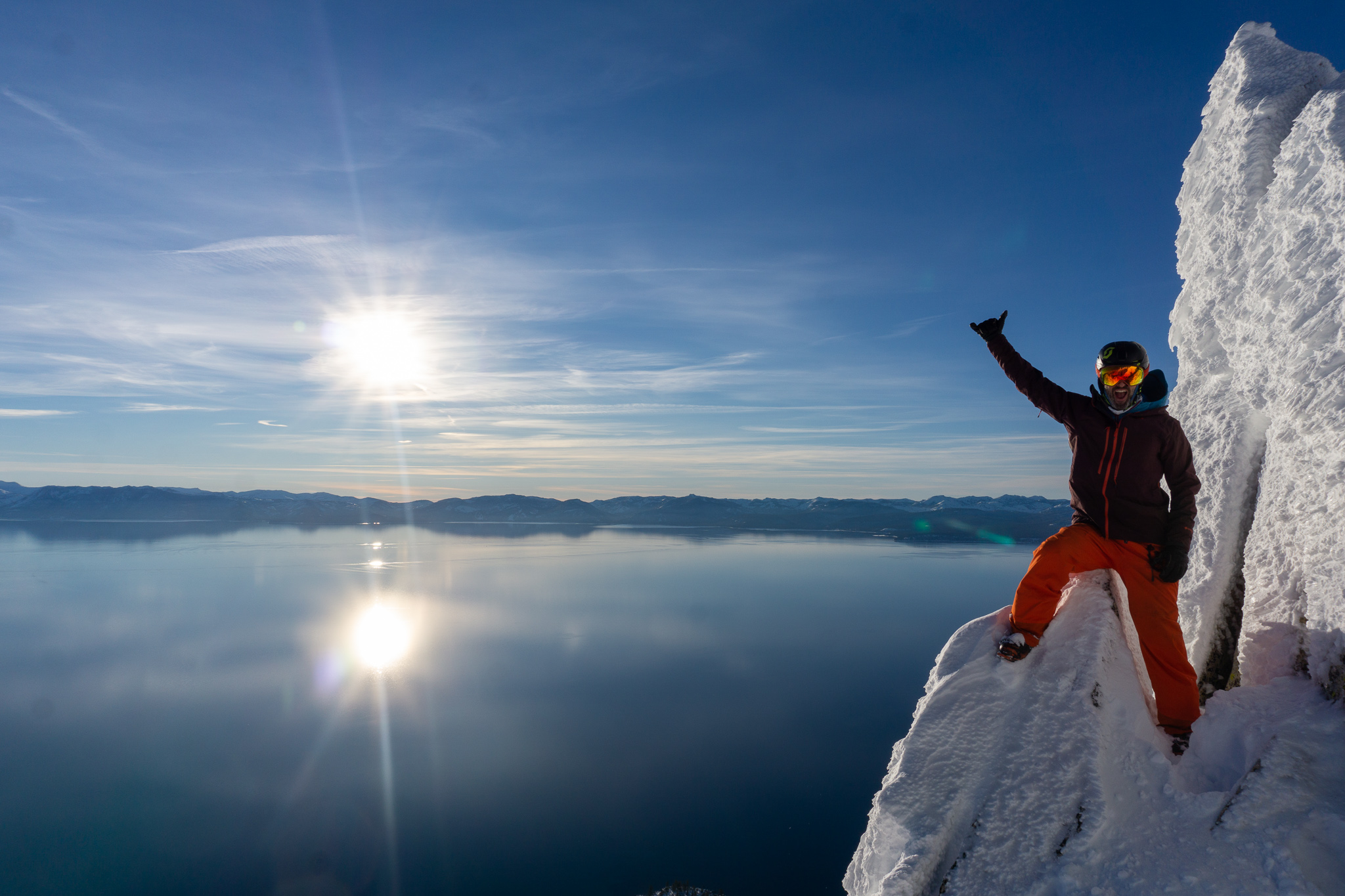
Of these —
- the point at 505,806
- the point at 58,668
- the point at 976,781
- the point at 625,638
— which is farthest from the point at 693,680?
the point at 58,668

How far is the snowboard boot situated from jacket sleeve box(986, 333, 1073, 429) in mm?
1108

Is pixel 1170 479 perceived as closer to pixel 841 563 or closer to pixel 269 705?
pixel 269 705

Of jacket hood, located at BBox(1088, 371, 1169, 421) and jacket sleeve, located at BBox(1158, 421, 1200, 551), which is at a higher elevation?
jacket hood, located at BBox(1088, 371, 1169, 421)

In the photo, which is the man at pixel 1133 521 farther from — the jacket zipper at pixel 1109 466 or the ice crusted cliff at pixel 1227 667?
the ice crusted cliff at pixel 1227 667

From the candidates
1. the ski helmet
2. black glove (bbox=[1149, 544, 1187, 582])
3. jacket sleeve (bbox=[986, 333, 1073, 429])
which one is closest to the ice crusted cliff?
black glove (bbox=[1149, 544, 1187, 582])

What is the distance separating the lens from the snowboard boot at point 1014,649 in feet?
8.87

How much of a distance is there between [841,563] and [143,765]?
6477 centimetres

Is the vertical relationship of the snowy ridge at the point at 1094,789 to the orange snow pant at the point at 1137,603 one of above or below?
below

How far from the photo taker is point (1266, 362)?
3014mm

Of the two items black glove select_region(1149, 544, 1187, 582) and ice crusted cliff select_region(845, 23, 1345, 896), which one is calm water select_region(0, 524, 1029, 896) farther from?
black glove select_region(1149, 544, 1187, 582)

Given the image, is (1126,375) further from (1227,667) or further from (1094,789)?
(1094,789)

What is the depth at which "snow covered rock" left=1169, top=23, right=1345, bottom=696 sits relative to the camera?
2502 millimetres

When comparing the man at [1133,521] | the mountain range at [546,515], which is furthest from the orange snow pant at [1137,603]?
the mountain range at [546,515]

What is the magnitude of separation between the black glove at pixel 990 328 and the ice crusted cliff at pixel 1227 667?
4.03ft
